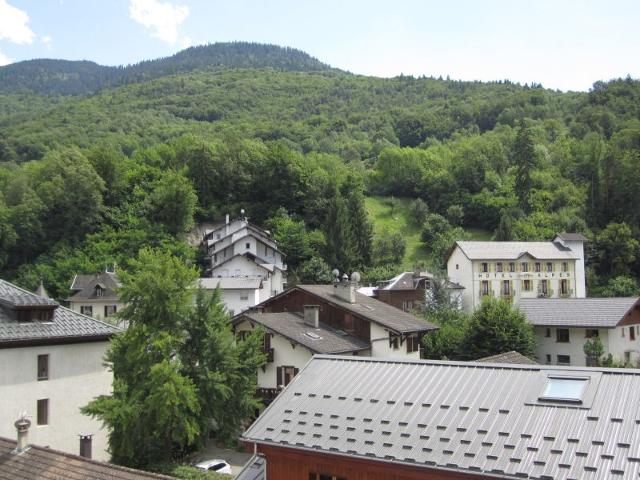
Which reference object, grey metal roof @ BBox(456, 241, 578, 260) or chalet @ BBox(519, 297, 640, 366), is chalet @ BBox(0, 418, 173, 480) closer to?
chalet @ BBox(519, 297, 640, 366)

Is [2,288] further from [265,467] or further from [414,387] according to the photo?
[414,387]

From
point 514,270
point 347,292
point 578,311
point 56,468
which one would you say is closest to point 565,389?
point 56,468

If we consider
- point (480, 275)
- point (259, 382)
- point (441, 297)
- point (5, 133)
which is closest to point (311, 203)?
point (480, 275)

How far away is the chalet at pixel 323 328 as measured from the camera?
31625 mm

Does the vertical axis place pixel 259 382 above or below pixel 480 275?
below

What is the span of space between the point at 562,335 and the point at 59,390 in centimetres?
3274

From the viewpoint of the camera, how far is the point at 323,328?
35.4 metres

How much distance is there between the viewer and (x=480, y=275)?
62812 mm

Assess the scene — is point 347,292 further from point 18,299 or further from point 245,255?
point 245,255

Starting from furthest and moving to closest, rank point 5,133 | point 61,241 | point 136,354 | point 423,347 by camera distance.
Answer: point 5,133 → point 61,241 → point 423,347 → point 136,354

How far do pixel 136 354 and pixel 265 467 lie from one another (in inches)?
464

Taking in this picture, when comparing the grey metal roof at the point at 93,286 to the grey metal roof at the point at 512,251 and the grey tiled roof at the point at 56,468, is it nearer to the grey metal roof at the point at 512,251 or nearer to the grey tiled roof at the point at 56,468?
the grey metal roof at the point at 512,251

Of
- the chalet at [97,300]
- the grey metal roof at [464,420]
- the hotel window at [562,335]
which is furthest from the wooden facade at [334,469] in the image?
the chalet at [97,300]

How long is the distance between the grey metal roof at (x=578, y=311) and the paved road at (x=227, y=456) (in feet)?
81.9
